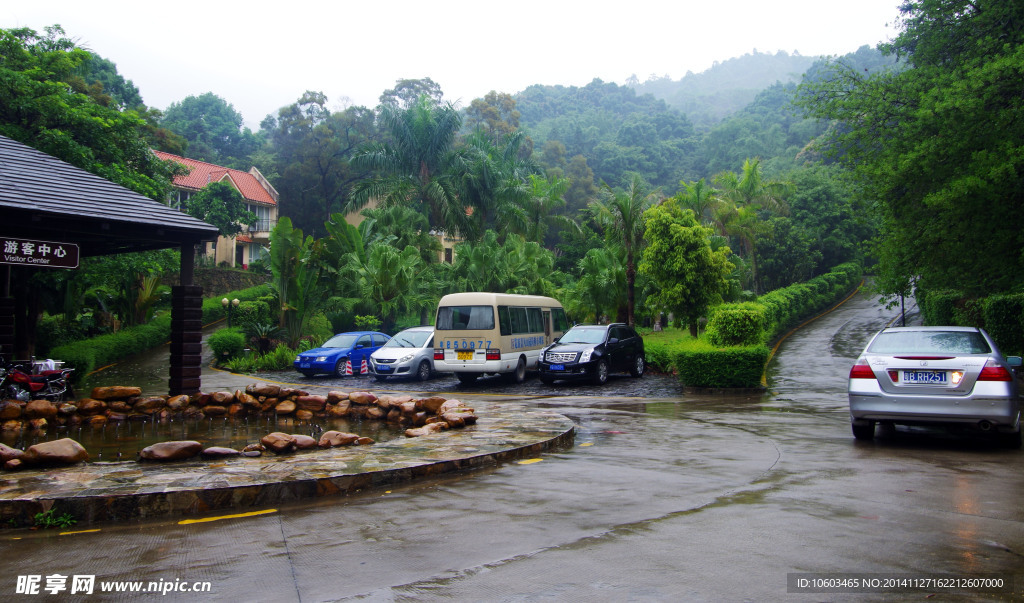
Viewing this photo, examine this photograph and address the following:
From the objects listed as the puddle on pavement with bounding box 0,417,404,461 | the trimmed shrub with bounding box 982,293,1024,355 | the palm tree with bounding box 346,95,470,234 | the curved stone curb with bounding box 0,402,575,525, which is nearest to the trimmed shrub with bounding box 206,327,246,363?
the palm tree with bounding box 346,95,470,234

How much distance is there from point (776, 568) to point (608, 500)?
200 centimetres

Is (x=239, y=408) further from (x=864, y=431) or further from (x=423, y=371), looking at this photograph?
(x=864, y=431)

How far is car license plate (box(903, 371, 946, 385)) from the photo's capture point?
27.7 ft

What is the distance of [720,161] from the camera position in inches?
2968

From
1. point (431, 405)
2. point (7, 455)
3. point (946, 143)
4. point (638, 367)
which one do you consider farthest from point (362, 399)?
point (946, 143)

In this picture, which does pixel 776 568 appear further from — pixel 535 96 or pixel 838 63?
pixel 535 96

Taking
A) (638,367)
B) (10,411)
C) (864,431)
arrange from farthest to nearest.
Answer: (638,367), (10,411), (864,431)

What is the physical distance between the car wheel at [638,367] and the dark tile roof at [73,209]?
1228cm

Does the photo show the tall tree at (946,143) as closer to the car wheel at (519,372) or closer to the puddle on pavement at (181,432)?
the car wheel at (519,372)

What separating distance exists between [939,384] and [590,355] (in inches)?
414

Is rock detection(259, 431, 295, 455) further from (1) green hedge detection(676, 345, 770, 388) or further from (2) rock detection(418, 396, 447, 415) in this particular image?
(1) green hedge detection(676, 345, 770, 388)

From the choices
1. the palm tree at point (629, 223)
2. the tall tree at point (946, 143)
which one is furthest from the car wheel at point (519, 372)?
the tall tree at point (946, 143)

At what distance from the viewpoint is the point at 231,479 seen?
6.49m

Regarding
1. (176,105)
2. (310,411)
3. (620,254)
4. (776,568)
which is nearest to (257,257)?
(176,105)
